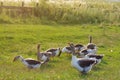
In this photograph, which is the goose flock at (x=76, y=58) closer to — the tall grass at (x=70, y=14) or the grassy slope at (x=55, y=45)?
the grassy slope at (x=55, y=45)

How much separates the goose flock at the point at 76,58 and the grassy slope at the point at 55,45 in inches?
9.0

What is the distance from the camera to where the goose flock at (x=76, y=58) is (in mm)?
13625

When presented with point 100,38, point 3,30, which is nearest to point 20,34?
point 3,30

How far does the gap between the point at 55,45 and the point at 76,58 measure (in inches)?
320

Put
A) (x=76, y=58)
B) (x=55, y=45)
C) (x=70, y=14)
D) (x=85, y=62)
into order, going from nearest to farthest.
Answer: (x=85, y=62)
(x=76, y=58)
(x=55, y=45)
(x=70, y=14)

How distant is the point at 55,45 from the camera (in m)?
21.9

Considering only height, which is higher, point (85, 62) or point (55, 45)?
point (85, 62)

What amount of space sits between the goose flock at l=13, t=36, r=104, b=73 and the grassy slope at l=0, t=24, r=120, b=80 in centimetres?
23

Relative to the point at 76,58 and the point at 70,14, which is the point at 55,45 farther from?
the point at 70,14

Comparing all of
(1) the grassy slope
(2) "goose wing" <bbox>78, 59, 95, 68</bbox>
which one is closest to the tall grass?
(1) the grassy slope

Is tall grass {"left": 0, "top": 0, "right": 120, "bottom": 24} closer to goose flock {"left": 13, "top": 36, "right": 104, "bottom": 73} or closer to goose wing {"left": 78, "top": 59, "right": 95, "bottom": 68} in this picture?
goose flock {"left": 13, "top": 36, "right": 104, "bottom": 73}

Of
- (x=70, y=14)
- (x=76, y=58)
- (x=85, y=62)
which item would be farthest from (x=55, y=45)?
(x=70, y=14)

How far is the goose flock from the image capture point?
44.7 feet

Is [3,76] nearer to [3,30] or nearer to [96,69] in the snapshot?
[96,69]
